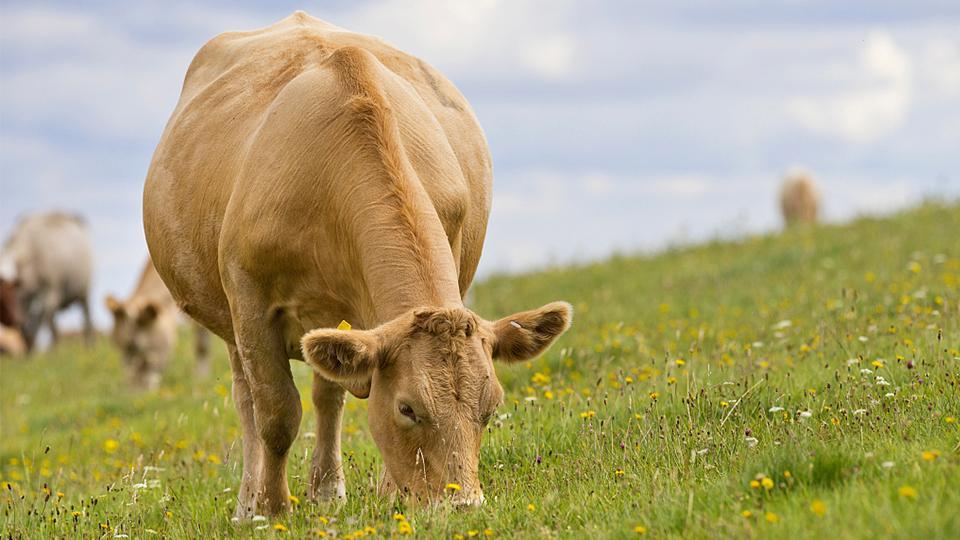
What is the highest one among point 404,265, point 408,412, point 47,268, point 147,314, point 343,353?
point 47,268

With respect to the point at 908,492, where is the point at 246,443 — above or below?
above

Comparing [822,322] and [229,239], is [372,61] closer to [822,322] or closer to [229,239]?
[229,239]

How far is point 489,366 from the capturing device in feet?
15.8

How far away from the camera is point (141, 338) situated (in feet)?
54.7

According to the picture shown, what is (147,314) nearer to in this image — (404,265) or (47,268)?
(47,268)

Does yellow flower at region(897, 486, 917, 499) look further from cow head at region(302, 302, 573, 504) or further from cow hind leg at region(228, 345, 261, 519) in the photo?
cow hind leg at region(228, 345, 261, 519)

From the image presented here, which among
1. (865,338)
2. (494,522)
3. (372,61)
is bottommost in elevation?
(494,522)

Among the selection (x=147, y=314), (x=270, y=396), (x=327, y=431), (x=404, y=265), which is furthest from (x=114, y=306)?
(x=404, y=265)

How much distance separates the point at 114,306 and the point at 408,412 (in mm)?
12695

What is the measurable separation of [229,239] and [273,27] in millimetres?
2440

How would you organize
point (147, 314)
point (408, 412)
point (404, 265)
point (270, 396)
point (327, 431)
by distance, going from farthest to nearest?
1. point (147, 314)
2. point (327, 431)
3. point (270, 396)
4. point (404, 265)
5. point (408, 412)

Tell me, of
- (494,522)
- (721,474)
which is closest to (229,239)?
(494,522)

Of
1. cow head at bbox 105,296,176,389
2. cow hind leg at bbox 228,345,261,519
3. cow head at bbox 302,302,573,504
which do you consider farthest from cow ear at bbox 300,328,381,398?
cow head at bbox 105,296,176,389

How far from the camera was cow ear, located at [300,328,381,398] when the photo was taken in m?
4.76
